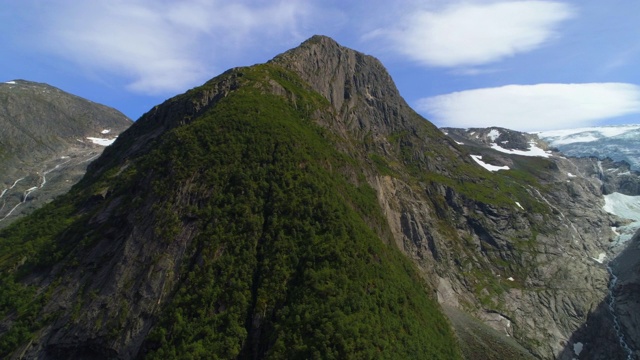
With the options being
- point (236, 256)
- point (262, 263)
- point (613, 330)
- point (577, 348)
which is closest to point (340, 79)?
point (236, 256)

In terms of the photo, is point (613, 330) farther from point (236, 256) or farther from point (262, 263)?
point (236, 256)

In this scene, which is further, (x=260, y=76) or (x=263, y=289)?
(x=260, y=76)

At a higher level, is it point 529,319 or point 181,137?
point 181,137

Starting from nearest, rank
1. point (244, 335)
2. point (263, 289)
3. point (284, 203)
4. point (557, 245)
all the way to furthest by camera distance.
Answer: point (244, 335) < point (263, 289) < point (284, 203) < point (557, 245)

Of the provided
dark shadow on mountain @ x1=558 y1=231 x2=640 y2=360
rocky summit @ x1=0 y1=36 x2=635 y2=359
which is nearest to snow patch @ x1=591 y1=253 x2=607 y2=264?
rocky summit @ x1=0 y1=36 x2=635 y2=359

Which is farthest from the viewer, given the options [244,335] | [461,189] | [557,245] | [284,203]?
[461,189]

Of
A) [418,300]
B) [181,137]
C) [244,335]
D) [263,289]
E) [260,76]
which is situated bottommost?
[418,300]

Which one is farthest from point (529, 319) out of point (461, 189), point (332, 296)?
point (332, 296)

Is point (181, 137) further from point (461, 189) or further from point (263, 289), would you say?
point (461, 189)
